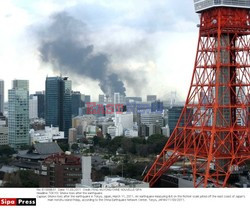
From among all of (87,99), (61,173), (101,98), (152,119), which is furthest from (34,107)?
(61,173)

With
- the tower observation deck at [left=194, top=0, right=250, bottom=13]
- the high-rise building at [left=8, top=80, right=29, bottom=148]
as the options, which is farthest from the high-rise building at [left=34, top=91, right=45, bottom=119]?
the tower observation deck at [left=194, top=0, right=250, bottom=13]

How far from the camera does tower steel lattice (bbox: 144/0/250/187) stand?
757 centimetres

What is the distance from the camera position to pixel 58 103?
23.6m

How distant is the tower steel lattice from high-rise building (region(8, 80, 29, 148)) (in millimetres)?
12415

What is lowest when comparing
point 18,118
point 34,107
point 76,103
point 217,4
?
point 18,118

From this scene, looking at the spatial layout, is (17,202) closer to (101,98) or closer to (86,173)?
(86,173)

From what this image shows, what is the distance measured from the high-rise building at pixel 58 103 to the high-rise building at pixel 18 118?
11.7ft

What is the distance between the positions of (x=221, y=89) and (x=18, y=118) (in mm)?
13221

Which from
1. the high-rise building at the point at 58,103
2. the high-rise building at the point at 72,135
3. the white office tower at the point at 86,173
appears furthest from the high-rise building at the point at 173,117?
the white office tower at the point at 86,173

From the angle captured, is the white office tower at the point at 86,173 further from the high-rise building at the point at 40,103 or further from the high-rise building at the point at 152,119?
the high-rise building at the point at 40,103

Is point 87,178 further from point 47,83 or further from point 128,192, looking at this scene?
point 47,83

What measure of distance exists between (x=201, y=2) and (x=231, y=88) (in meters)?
1.55

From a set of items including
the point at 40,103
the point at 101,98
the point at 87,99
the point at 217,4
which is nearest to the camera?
the point at 217,4

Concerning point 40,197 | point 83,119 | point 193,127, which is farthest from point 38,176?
point 83,119
